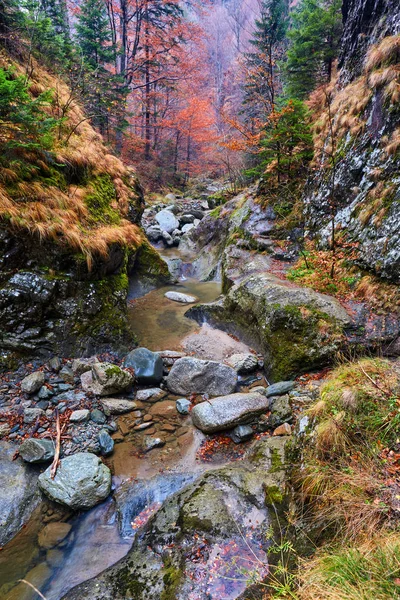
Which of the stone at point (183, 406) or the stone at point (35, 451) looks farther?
the stone at point (183, 406)

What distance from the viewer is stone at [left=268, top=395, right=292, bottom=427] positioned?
167 inches

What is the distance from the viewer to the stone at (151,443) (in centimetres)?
419

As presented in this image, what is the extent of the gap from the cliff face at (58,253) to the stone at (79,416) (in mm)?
1326

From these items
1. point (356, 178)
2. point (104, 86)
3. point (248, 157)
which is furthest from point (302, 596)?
point (248, 157)

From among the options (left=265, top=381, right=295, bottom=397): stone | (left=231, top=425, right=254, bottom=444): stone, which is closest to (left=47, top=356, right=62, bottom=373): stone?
(left=231, top=425, right=254, bottom=444): stone

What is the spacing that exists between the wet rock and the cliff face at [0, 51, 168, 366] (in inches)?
51.1

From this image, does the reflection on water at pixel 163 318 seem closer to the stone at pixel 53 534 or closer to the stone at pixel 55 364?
the stone at pixel 55 364

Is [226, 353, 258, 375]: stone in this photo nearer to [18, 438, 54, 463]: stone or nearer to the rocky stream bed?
the rocky stream bed

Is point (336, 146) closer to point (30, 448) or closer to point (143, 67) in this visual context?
point (30, 448)

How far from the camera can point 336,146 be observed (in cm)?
784

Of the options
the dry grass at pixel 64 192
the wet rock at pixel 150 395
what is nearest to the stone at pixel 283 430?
the wet rock at pixel 150 395

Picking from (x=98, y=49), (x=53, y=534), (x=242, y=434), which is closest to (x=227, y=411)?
(x=242, y=434)

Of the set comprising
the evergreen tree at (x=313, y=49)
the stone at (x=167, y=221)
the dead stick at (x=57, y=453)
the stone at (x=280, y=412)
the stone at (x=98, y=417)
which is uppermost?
the evergreen tree at (x=313, y=49)

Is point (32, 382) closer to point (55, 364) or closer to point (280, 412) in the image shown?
point (55, 364)
